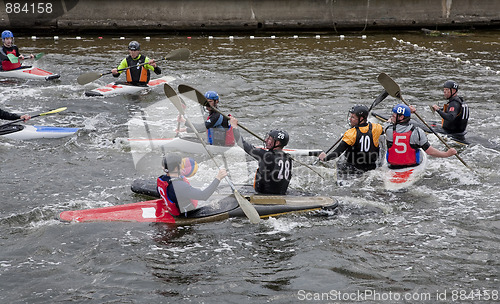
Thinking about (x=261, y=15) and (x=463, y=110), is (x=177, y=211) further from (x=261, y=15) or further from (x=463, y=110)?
(x=261, y=15)

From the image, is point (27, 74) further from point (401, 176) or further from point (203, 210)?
point (401, 176)

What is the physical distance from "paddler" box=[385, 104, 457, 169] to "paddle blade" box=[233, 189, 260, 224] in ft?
9.09

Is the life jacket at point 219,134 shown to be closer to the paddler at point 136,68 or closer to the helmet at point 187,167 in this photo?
the helmet at point 187,167

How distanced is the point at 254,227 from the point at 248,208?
0.42m

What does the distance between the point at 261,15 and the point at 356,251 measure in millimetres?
16745

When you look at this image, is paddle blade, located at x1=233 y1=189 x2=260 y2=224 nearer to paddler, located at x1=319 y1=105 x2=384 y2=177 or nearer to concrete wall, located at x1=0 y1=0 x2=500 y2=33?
paddler, located at x1=319 y1=105 x2=384 y2=177

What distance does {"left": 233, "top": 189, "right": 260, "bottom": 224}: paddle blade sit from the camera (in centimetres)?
715

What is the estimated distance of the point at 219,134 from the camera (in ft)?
33.6

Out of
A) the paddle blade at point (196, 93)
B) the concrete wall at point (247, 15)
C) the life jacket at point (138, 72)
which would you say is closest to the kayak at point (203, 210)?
the paddle blade at point (196, 93)

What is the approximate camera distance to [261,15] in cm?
2212

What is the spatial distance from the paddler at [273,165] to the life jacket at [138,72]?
7287mm

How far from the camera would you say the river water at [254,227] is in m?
6.20

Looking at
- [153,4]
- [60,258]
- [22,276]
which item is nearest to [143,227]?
[60,258]

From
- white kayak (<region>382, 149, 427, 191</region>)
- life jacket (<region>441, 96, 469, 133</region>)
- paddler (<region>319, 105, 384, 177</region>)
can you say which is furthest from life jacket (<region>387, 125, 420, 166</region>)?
life jacket (<region>441, 96, 469, 133</region>)
